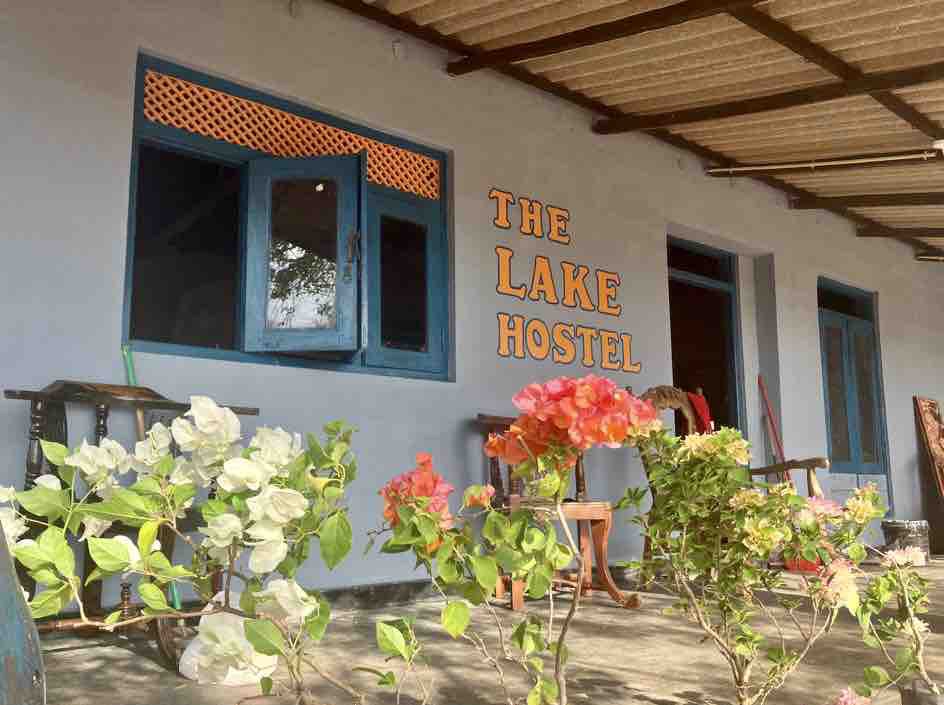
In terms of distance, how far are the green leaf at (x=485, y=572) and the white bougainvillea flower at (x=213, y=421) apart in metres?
0.39

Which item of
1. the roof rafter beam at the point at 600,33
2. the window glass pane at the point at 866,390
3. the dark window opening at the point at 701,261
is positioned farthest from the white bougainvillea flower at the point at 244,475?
the window glass pane at the point at 866,390

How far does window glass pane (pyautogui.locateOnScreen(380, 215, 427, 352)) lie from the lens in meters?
4.84

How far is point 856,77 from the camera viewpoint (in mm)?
5164

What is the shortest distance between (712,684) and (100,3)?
3.74 metres

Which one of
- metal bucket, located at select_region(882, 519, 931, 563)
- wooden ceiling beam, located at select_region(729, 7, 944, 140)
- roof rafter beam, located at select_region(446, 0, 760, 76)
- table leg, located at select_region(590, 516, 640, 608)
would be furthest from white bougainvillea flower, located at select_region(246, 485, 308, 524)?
metal bucket, located at select_region(882, 519, 931, 563)

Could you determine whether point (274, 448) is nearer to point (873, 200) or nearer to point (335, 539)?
point (335, 539)

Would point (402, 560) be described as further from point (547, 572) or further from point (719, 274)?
point (719, 274)

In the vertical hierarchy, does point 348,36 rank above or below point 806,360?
above

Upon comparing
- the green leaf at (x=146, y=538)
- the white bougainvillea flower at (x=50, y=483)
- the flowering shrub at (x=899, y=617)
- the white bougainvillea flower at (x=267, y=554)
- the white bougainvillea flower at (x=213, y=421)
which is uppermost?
the white bougainvillea flower at (x=213, y=421)

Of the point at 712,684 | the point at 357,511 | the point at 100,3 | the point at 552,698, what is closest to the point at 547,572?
the point at 552,698

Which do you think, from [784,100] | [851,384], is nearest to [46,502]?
[784,100]

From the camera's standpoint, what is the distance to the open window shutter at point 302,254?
4.19 m

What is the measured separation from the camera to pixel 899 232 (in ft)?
29.0

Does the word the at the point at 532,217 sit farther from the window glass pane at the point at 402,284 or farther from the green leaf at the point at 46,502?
the green leaf at the point at 46,502
